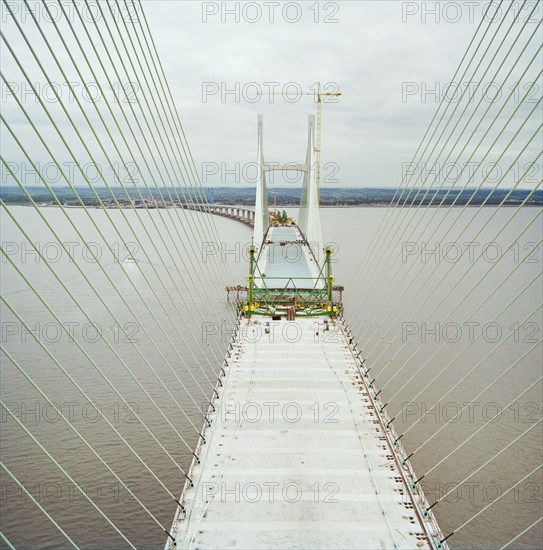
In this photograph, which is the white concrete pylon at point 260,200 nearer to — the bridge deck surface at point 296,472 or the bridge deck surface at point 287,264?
the bridge deck surface at point 287,264

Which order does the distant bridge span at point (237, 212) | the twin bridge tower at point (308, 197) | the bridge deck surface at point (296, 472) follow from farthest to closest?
the distant bridge span at point (237, 212)
the twin bridge tower at point (308, 197)
the bridge deck surface at point (296, 472)

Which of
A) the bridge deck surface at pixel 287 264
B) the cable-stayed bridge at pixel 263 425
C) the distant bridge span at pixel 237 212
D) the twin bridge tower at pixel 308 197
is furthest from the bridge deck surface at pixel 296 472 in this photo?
the distant bridge span at pixel 237 212

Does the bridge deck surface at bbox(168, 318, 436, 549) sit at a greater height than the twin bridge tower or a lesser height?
lesser

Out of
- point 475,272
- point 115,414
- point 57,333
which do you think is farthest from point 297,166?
point 115,414

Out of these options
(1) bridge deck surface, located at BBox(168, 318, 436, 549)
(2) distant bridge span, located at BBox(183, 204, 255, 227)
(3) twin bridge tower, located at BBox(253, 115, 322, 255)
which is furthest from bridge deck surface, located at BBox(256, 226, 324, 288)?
(2) distant bridge span, located at BBox(183, 204, 255, 227)

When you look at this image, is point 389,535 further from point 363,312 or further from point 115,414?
point 363,312

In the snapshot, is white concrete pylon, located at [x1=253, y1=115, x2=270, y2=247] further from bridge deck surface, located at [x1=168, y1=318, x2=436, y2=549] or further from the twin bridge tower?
bridge deck surface, located at [x1=168, y1=318, x2=436, y2=549]

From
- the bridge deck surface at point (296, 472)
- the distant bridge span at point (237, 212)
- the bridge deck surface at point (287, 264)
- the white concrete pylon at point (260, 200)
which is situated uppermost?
the distant bridge span at point (237, 212)

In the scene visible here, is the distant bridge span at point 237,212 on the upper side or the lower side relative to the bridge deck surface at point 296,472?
upper

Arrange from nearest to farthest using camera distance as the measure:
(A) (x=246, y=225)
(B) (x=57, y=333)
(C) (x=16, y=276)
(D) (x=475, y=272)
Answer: (B) (x=57, y=333) → (C) (x=16, y=276) → (D) (x=475, y=272) → (A) (x=246, y=225)
